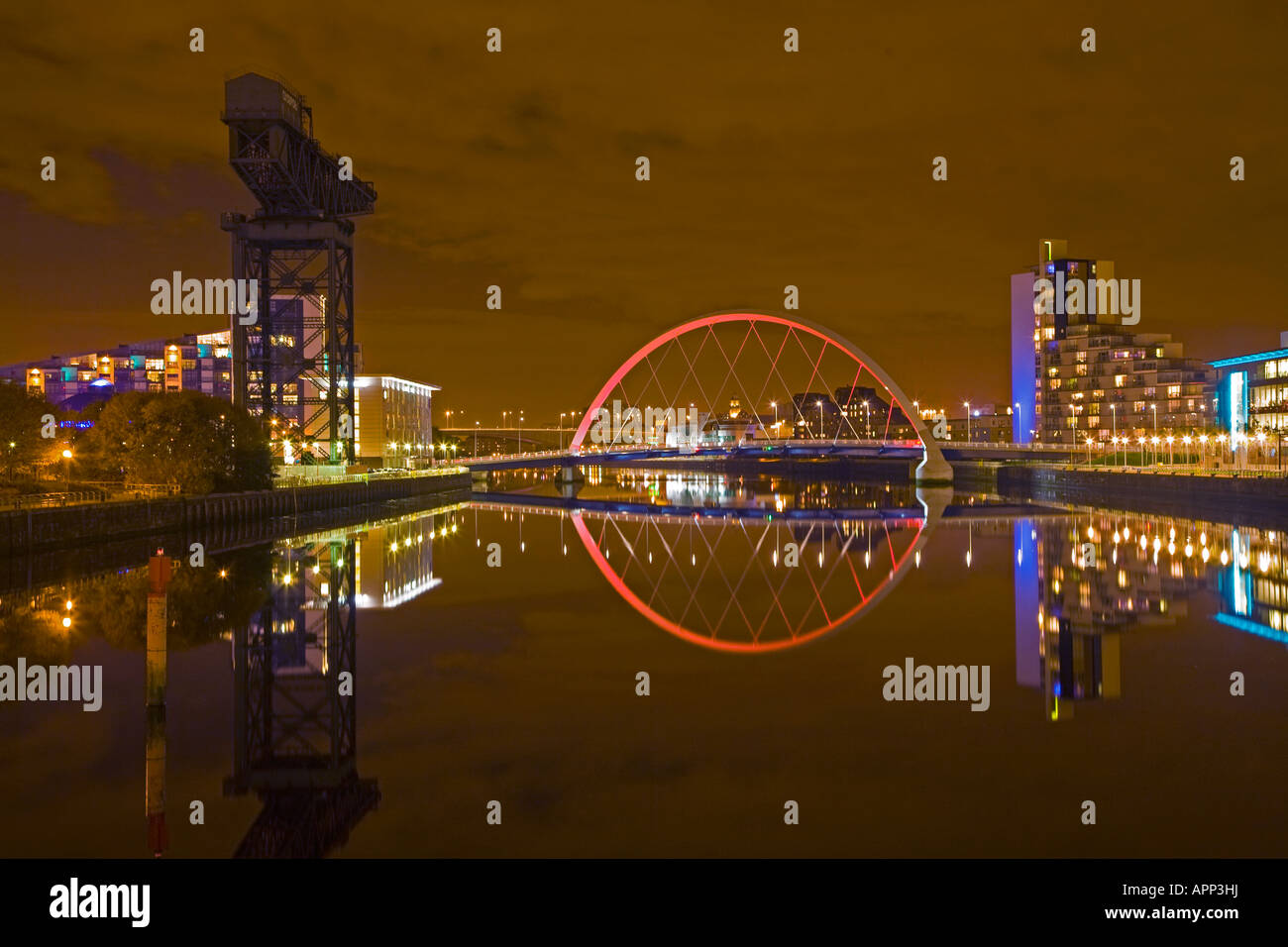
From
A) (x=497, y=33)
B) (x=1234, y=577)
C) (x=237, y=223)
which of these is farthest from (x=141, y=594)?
(x=237, y=223)

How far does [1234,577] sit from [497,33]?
A: 70.2ft

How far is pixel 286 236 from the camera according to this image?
53.7m

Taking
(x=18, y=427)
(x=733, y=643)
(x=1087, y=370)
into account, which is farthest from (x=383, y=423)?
(x=733, y=643)

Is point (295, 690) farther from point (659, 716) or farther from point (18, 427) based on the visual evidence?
point (18, 427)

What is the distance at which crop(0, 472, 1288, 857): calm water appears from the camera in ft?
29.8

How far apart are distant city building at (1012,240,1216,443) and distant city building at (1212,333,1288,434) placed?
54.0ft

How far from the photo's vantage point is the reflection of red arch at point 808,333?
262 feet

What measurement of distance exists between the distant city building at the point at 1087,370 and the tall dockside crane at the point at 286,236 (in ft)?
270

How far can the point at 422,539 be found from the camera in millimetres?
39188

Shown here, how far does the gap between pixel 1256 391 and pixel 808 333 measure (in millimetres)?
37726

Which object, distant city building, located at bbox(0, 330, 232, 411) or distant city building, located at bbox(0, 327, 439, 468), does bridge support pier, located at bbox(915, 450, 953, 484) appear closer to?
distant city building, located at bbox(0, 327, 439, 468)
